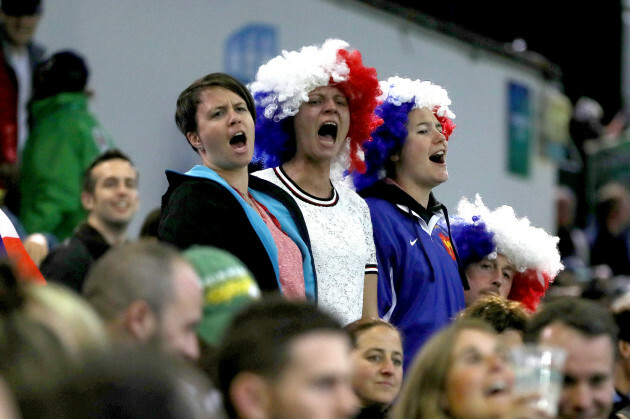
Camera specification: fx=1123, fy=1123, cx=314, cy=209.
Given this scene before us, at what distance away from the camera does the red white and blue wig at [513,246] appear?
498 cm

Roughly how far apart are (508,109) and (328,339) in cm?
836

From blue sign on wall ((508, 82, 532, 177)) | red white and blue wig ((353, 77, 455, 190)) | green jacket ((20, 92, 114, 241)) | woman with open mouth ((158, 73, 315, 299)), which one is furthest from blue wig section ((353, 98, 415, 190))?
blue sign on wall ((508, 82, 532, 177))

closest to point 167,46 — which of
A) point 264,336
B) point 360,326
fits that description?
point 360,326

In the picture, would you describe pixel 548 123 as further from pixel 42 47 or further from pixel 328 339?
pixel 328 339

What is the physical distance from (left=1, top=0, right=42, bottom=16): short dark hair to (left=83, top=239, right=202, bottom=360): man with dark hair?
3872mm

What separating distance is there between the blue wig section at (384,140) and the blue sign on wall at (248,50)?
2.50 meters

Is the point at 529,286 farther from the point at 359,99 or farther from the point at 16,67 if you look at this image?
the point at 16,67

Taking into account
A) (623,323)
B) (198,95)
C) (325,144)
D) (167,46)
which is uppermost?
(167,46)

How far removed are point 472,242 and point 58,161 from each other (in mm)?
2345

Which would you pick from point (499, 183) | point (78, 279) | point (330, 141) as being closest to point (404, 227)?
point (330, 141)

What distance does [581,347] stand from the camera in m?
3.26

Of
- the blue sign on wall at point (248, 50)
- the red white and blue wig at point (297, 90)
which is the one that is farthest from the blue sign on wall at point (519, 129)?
the red white and blue wig at point (297, 90)

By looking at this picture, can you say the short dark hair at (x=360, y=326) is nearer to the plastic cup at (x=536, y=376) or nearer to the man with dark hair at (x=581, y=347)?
the man with dark hair at (x=581, y=347)

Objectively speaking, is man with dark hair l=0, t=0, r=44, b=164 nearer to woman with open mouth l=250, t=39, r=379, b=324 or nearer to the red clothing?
the red clothing
